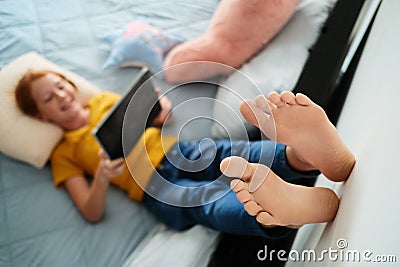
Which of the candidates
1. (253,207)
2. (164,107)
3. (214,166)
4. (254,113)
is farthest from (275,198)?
(164,107)

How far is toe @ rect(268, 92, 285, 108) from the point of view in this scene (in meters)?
0.64

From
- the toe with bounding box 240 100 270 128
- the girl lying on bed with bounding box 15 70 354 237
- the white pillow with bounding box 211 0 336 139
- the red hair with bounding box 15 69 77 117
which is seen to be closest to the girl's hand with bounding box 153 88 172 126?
the girl lying on bed with bounding box 15 70 354 237

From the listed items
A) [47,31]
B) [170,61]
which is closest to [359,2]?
[170,61]

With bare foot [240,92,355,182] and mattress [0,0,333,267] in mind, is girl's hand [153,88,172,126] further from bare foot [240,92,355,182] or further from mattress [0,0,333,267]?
bare foot [240,92,355,182]

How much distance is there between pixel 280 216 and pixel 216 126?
1.15 feet

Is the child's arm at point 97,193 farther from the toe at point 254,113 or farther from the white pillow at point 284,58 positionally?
the toe at point 254,113

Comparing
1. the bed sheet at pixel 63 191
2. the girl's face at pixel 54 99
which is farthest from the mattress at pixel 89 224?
the girl's face at pixel 54 99

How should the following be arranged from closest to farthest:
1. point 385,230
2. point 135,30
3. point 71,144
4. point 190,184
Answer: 1. point 385,230
2. point 190,184
3. point 71,144
4. point 135,30

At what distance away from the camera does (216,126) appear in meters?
0.92

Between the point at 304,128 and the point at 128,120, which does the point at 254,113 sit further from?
the point at 128,120

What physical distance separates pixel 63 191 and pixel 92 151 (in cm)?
12

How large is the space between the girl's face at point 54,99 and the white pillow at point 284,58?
15.5 inches

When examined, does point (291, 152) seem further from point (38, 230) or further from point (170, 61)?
point (38, 230)

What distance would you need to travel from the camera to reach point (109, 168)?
2.94ft
